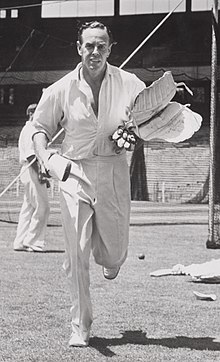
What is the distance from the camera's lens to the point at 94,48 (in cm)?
507

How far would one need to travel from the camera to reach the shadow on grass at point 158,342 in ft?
17.3

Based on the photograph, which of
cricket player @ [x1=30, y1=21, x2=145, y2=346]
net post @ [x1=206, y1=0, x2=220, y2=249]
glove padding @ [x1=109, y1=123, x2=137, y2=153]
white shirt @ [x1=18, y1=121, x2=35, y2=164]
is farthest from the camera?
net post @ [x1=206, y1=0, x2=220, y2=249]

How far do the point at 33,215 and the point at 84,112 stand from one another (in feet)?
22.1

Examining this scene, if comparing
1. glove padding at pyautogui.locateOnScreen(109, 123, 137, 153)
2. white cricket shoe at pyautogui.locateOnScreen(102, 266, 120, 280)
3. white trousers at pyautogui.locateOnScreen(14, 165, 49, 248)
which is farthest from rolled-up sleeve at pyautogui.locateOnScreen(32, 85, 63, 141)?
white trousers at pyautogui.locateOnScreen(14, 165, 49, 248)

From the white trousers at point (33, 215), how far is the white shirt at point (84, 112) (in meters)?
6.33

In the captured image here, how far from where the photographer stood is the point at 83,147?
514 cm

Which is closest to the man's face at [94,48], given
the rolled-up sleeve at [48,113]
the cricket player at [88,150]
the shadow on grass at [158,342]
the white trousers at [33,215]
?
the cricket player at [88,150]

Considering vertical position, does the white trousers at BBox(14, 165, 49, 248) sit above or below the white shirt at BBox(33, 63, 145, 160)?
below

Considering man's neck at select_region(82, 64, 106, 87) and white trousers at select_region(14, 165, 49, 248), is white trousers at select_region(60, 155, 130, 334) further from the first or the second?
white trousers at select_region(14, 165, 49, 248)

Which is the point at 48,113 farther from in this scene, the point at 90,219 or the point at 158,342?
the point at 158,342

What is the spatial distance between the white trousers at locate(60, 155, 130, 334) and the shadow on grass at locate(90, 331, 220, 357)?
7.3 inches

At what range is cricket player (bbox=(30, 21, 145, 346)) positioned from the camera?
5.13 meters

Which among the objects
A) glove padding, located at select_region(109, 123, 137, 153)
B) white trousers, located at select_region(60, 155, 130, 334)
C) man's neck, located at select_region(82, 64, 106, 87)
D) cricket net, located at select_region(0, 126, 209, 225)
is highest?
man's neck, located at select_region(82, 64, 106, 87)

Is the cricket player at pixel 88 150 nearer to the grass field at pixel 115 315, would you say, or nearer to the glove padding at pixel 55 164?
the glove padding at pixel 55 164
